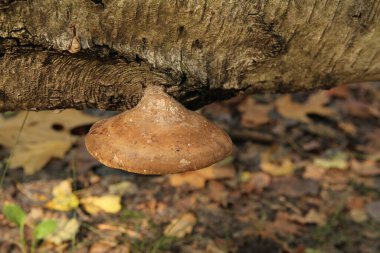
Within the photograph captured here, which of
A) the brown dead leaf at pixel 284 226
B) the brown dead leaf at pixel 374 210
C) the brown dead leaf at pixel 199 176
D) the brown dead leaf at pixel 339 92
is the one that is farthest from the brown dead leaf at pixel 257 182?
the brown dead leaf at pixel 339 92

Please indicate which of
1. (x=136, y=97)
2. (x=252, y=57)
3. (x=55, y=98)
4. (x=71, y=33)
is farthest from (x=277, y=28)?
(x=55, y=98)

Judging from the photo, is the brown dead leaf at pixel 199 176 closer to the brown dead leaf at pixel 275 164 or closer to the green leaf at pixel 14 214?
the brown dead leaf at pixel 275 164

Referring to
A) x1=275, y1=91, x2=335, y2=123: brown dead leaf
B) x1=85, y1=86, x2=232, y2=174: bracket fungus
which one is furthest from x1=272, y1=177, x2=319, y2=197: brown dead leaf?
x1=85, y1=86, x2=232, y2=174: bracket fungus

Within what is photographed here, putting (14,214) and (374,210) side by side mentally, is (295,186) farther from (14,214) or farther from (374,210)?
(14,214)

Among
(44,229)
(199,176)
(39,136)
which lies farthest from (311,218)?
(39,136)

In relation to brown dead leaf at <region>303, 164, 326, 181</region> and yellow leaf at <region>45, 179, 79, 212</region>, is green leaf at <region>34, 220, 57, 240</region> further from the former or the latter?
brown dead leaf at <region>303, 164, 326, 181</region>

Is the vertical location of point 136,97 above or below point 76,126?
above

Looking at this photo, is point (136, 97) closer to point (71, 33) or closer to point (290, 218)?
point (71, 33)

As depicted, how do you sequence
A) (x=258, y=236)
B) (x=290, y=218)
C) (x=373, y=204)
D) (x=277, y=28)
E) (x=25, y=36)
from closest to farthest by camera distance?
(x=25, y=36), (x=277, y=28), (x=258, y=236), (x=290, y=218), (x=373, y=204)
